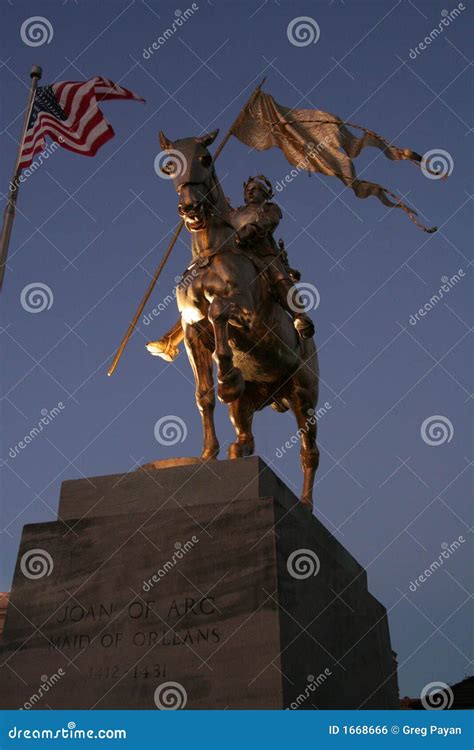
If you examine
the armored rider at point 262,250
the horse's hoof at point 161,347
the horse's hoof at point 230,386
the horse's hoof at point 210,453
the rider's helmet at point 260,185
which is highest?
the rider's helmet at point 260,185

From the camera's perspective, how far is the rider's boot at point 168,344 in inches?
420

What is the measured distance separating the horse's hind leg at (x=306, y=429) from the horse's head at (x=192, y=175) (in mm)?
2689

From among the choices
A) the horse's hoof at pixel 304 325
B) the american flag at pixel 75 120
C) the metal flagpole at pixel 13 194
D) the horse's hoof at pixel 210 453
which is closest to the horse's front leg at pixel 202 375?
the horse's hoof at pixel 210 453

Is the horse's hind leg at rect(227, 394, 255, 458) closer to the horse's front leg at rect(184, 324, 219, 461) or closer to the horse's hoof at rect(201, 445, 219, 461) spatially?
the horse's front leg at rect(184, 324, 219, 461)

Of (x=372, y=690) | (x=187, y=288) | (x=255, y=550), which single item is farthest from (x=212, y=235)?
(x=372, y=690)

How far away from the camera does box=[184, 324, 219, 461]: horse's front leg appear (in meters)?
9.30

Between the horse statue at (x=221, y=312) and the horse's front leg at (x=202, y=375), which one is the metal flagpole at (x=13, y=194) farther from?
the horse's front leg at (x=202, y=375)

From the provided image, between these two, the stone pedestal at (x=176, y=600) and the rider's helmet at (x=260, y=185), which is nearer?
the stone pedestal at (x=176, y=600)

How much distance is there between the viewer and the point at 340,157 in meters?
11.6

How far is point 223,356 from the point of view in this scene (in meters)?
8.65

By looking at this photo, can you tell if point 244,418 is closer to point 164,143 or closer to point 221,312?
point 221,312

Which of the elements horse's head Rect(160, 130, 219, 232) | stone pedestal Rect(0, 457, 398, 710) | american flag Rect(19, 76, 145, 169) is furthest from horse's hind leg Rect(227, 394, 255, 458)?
american flag Rect(19, 76, 145, 169)

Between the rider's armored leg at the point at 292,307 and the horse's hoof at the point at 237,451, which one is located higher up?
the rider's armored leg at the point at 292,307

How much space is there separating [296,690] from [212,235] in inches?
210
